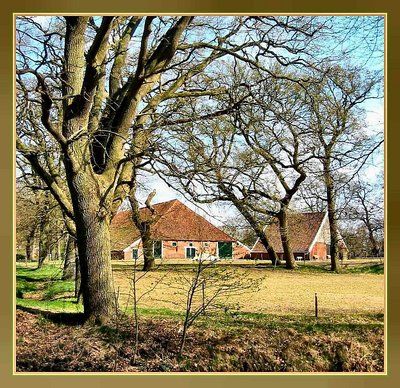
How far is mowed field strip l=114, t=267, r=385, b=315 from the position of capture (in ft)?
18.3

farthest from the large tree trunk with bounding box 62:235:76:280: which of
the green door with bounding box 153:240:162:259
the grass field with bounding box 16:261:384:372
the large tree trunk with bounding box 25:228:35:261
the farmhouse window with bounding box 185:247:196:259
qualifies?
the farmhouse window with bounding box 185:247:196:259

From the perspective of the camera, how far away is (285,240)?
602 centimetres

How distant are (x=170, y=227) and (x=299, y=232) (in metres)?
1.50

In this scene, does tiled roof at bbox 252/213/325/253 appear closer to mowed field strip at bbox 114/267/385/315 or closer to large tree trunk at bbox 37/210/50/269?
mowed field strip at bbox 114/267/385/315

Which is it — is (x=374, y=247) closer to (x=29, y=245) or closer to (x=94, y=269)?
(x=94, y=269)

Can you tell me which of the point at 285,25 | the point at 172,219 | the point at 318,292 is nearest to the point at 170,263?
the point at 172,219

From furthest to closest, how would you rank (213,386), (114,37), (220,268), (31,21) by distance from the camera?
(114,37), (220,268), (31,21), (213,386)

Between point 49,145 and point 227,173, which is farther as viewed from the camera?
point 49,145

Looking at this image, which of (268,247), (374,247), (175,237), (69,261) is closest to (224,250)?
(175,237)

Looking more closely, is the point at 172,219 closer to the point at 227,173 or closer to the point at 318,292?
the point at 227,173

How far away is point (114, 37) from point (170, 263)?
2.95 metres

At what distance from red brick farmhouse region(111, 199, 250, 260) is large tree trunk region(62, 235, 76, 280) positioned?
1.18 meters

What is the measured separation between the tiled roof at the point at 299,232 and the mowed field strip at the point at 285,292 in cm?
33

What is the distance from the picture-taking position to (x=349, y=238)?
579 centimetres
